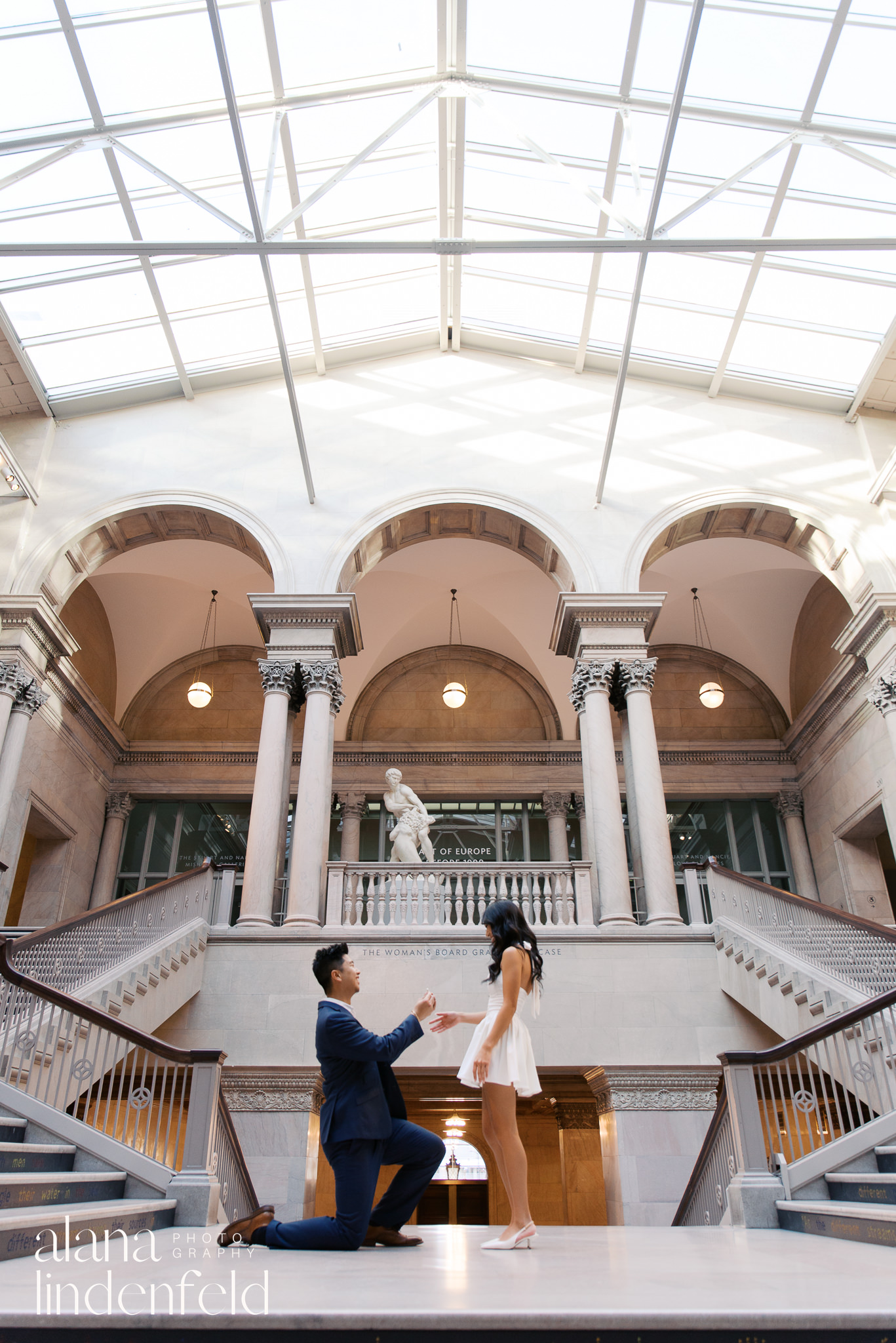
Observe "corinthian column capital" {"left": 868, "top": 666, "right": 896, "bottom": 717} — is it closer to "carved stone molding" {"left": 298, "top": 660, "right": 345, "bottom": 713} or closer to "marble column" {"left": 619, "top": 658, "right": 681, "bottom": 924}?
"marble column" {"left": 619, "top": 658, "right": 681, "bottom": 924}

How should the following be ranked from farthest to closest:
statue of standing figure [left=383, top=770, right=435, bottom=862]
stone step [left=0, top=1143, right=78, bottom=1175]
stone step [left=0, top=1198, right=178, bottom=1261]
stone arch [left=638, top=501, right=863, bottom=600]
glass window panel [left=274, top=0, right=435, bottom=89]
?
stone arch [left=638, top=501, right=863, bottom=600], statue of standing figure [left=383, top=770, right=435, bottom=862], glass window panel [left=274, top=0, right=435, bottom=89], stone step [left=0, top=1143, right=78, bottom=1175], stone step [left=0, top=1198, right=178, bottom=1261]

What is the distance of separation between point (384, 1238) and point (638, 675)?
33.3ft

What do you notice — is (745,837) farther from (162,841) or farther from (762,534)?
(162,841)

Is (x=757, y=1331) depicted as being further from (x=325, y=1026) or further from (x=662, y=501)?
(x=662, y=501)

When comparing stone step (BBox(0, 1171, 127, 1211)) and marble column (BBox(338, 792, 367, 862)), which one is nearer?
stone step (BBox(0, 1171, 127, 1211))

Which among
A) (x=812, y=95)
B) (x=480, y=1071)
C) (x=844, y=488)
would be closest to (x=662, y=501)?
(x=844, y=488)

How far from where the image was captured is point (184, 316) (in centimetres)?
1512

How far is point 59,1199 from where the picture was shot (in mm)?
5719

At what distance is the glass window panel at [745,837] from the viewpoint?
1948 centimetres

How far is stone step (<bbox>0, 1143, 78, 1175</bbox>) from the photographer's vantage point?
5.82 meters

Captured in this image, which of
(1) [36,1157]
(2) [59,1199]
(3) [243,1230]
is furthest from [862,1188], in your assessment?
(1) [36,1157]

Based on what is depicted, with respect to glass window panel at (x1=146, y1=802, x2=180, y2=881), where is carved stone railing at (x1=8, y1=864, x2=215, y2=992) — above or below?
below

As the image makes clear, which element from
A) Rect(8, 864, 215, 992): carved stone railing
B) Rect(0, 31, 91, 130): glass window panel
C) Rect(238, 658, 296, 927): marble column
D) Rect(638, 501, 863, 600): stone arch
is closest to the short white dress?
Rect(8, 864, 215, 992): carved stone railing

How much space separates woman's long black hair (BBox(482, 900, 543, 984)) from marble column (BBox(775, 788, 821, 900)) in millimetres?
15186
